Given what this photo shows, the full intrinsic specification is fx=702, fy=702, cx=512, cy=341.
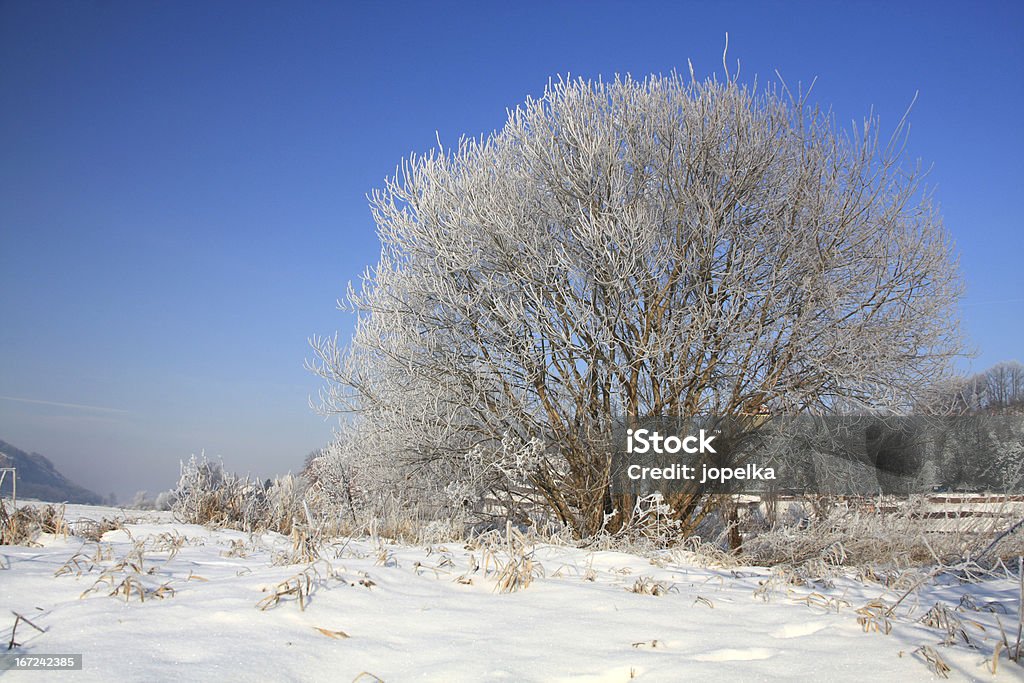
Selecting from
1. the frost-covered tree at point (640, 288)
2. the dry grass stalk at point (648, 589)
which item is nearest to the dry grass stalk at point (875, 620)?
the dry grass stalk at point (648, 589)

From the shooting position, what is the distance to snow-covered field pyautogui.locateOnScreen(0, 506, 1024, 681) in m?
1.96

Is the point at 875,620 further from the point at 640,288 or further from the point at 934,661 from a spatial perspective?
the point at 640,288

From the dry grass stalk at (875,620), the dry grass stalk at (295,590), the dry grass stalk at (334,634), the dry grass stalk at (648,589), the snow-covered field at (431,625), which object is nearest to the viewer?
the snow-covered field at (431,625)

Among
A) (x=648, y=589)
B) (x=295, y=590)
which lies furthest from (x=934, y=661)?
(x=295, y=590)

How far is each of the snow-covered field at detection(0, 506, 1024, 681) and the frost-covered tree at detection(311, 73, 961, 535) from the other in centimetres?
450

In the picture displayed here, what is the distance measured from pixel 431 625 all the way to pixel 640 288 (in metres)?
5.94

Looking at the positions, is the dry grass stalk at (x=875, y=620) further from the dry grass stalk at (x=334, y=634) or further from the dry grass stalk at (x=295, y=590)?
the dry grass stalk at (x=295, y=590)

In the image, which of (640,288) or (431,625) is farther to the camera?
(640,288)

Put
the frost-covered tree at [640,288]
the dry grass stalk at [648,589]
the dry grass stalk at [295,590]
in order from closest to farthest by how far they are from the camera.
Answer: the dry grass stalk at [295,590] < the dry grass stalk at [648,589] < the frost-covered tree at [640,288]

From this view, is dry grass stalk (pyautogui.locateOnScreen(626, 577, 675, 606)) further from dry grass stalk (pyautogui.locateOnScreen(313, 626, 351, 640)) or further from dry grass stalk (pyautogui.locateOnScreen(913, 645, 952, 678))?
dry grass stalk (pyautogui.locateOnScreen(313, 626, 351, 640))

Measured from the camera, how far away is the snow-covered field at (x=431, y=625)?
6.43 ft

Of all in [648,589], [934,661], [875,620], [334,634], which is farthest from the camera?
[648,589]

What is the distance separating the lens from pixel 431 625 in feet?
7.67

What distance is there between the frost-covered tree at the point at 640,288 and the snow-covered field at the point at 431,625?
450 centimetres
